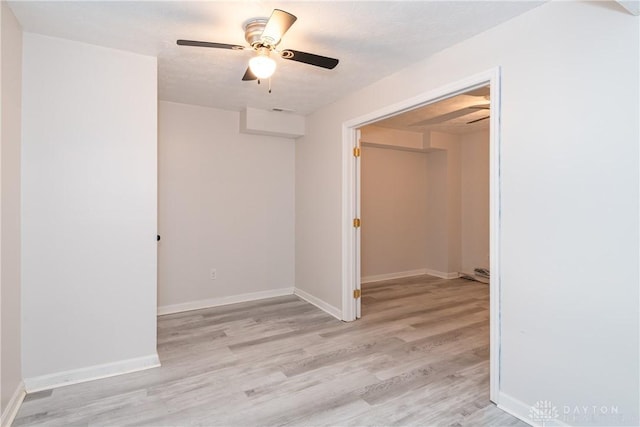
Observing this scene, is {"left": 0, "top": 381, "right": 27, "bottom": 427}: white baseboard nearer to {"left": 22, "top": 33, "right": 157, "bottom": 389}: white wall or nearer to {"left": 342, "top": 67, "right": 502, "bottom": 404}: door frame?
{"left": 22, "top": 33, "right": 157, "bottom": 389}: white wall

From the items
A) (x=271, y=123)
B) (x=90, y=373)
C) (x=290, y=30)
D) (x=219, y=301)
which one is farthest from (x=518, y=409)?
(x=271, y=123)

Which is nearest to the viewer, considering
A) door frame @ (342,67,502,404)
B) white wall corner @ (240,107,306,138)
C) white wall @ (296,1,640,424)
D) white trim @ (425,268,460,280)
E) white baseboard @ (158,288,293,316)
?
white wall @ (296,1,640,424)

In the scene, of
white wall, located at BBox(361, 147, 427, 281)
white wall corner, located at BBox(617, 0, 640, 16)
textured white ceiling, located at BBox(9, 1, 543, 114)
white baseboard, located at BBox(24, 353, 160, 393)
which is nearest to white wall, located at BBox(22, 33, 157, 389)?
white baseboard, located at BBox(24, 353, 160, 393)

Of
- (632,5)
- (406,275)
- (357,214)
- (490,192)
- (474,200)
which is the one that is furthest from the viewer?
(406,275)

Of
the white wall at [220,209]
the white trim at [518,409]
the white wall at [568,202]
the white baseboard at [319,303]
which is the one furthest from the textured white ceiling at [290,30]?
the white baseboard at [319,303]

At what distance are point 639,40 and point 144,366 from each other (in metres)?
3.55

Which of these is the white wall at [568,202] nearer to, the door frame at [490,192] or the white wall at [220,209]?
the door frame at [490,192]

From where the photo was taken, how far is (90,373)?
232cm

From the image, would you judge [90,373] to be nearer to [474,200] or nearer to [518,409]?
[518,409]

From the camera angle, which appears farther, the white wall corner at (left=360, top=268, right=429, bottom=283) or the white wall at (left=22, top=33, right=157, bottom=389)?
the white wall corner at (left=360, top=268, right=429, bottom=283)

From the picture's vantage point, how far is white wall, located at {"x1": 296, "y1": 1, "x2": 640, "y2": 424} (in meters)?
1.52

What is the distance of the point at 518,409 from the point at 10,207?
3273 mm

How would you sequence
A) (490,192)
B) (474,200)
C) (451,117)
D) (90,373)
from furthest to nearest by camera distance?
(474,200)
(451,117)
(90,373)
(490,192)

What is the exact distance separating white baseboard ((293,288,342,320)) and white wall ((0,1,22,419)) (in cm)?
260
